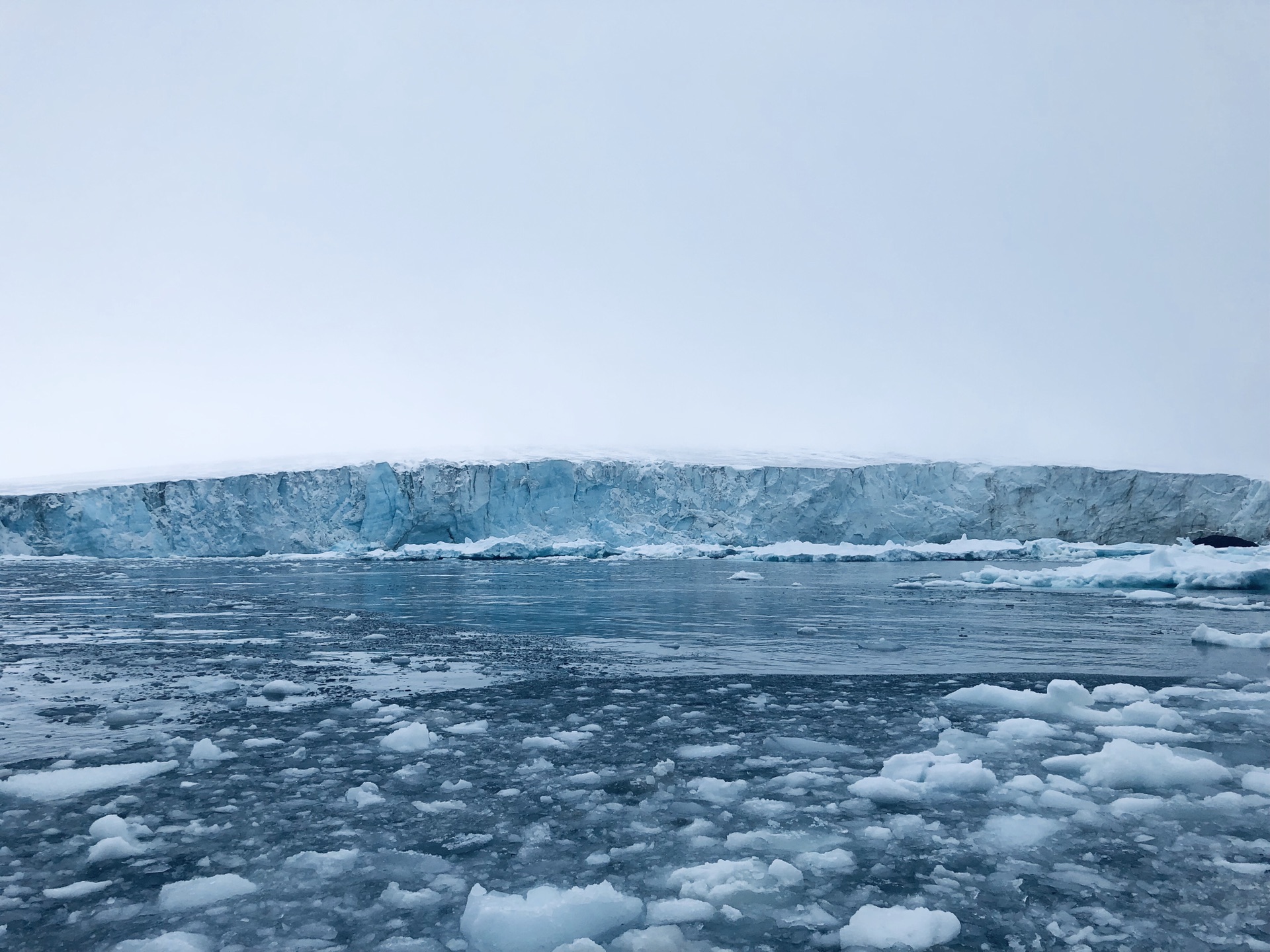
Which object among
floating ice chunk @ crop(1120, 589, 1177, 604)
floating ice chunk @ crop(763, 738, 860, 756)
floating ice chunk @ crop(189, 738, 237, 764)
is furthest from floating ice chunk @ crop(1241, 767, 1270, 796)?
floating ice chunk @ crop(1120, 589, 1177, 604)

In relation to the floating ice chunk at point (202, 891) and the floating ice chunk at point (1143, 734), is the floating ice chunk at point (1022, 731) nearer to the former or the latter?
the floating ice chunk at point (1143, 734)

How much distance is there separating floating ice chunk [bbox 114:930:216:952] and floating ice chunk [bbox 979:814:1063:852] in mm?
2100

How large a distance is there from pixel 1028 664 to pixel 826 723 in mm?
2588


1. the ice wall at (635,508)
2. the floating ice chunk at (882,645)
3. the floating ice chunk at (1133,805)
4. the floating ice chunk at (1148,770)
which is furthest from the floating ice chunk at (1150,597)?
the ice wall at (635,508)

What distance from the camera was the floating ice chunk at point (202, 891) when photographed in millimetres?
2111

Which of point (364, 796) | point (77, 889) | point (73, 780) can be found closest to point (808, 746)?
point (364, 796)

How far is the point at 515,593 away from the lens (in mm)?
12695

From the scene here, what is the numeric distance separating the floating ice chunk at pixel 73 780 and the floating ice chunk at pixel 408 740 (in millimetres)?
819

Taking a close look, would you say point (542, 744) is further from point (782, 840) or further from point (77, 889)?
point (77, 889)

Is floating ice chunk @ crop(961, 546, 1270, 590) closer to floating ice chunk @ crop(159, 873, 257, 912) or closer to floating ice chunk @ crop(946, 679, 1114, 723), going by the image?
floating ice chunk @ crop(946, 679, 1114, 723)

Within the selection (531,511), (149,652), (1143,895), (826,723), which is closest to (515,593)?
(149,652)

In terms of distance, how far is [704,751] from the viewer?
351 cm

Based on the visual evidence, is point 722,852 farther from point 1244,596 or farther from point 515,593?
point 1244,596

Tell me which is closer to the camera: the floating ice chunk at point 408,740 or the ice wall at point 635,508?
the floating ice chunk at point 408,740
